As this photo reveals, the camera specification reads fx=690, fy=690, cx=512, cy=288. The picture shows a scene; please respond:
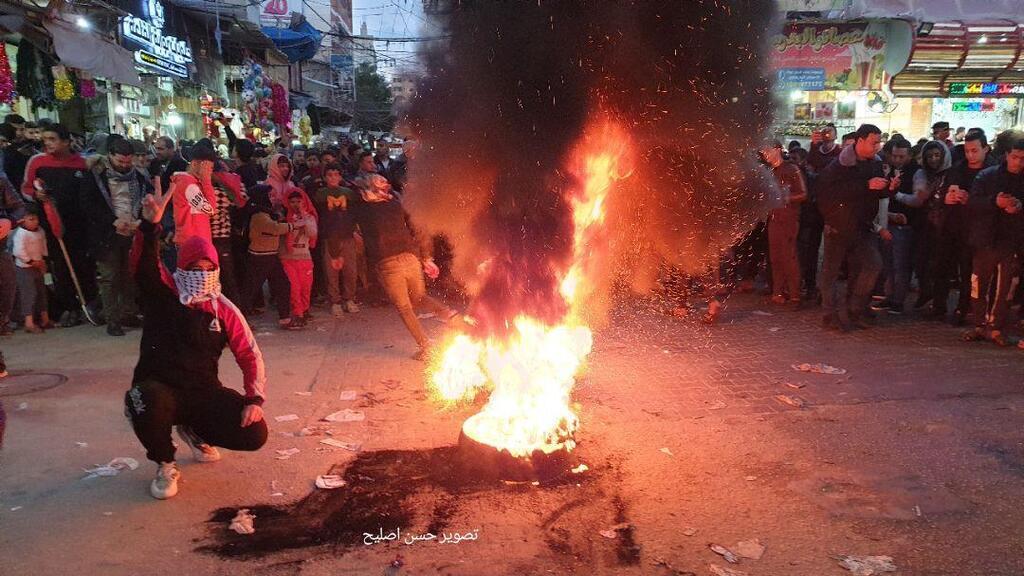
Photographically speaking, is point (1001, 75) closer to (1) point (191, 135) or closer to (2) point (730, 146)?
(2) point (730, 146)

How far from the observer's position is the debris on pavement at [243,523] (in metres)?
3.54

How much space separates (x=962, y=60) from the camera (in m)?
14.2

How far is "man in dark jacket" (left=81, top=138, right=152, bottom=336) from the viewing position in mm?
7363

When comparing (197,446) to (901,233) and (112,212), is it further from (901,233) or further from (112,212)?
(901,233)

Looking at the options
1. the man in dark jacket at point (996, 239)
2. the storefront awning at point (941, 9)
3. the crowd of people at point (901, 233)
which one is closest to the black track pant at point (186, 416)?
the crowd of people at point (901, 233)

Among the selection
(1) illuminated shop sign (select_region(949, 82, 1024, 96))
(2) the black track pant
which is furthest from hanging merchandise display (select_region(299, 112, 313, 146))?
(2) the black track pant

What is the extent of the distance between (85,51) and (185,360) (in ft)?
23.6

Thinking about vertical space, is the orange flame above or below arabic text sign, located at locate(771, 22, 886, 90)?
below

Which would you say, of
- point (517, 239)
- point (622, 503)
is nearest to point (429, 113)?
point (517, 239)

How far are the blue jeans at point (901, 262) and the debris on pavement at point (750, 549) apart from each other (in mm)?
6112

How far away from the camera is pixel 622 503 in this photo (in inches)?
151

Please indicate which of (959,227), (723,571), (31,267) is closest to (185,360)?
(723,571)

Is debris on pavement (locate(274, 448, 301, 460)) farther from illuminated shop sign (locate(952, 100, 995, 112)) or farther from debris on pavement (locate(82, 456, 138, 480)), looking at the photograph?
illuminated shop sign (locate(952, 100, 995, 112))

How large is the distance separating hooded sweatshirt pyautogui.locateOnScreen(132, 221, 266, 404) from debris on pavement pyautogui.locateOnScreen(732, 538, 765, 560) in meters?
2.76
